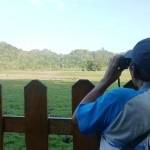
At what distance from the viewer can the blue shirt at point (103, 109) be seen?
2.03 m

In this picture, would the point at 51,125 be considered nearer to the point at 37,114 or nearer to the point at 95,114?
the point at 37,114

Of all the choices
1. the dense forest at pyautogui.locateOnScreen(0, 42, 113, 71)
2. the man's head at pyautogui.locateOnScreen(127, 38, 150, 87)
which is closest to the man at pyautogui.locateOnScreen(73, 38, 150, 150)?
the man's head at pyautogui.locateOnScreen(127, 38, 150, 87)

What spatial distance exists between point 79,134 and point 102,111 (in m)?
1.15

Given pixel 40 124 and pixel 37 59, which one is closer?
pixel 40 124

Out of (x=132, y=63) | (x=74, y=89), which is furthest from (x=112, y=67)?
(x=74, y=89)

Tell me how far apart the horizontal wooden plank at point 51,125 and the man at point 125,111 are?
3.54ft

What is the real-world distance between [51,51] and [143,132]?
34797 millimetres

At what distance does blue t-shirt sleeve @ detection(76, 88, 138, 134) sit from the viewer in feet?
6.65

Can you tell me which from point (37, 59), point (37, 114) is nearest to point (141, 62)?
point (37, 114)

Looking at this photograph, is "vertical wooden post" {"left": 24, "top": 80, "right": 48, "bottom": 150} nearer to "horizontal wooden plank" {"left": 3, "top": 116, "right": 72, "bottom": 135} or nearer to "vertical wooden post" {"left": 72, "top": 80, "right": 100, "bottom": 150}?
"horizontal wooden plank" {"left": 3, "top": 116, "right": 72, "bottom": 135}

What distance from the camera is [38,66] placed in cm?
3253

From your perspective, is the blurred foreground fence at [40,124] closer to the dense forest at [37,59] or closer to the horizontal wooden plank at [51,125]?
the horizontal wooden plank at [51,125]

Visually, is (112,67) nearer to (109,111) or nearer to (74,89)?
(109,111)

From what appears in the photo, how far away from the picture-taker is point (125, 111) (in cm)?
201
